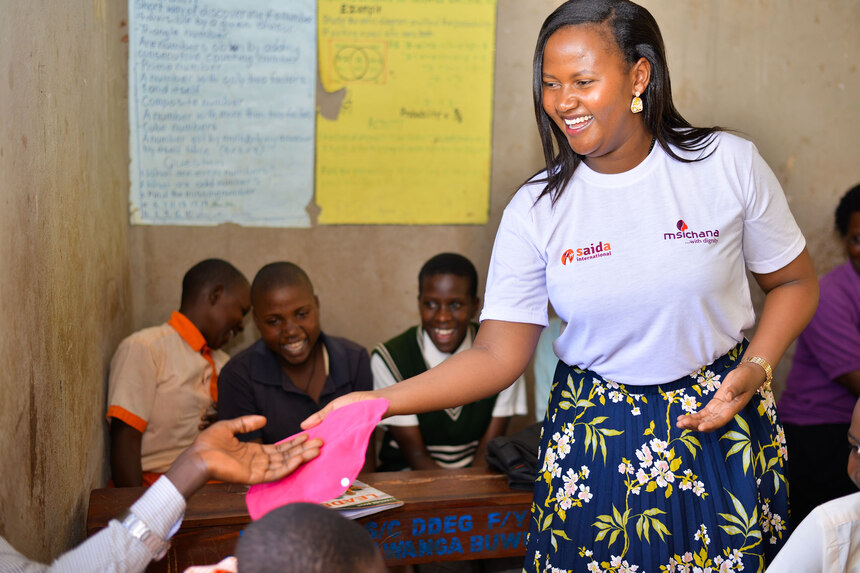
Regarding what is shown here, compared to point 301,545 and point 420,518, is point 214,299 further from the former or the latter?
point 301,545

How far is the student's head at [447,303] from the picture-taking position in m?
3.79

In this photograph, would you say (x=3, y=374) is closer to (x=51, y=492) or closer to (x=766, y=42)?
(x=51, y=492)

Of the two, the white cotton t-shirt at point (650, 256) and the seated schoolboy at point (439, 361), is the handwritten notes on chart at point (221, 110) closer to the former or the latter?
the seated schoolboy at point (439, 361)

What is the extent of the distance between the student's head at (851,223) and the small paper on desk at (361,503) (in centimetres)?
233

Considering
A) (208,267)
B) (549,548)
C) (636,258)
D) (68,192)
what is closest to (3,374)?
(68,192)

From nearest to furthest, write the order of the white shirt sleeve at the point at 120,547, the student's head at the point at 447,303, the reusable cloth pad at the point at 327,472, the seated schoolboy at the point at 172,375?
the white shirt sleeve at the point at 120,547
the reusable cloth pad at the point at 327,472
the seated schoolboy at the point at 172,375
the student's head at the point at 447,303

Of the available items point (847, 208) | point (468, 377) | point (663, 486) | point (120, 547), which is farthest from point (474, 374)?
point (847, 208)

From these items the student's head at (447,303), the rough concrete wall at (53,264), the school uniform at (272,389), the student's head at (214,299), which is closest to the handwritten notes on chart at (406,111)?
the student's head at (447,303)

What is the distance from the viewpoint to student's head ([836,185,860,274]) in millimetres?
3644

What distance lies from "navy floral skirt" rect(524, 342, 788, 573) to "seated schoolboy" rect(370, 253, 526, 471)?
5.80ft

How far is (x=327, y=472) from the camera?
172cm

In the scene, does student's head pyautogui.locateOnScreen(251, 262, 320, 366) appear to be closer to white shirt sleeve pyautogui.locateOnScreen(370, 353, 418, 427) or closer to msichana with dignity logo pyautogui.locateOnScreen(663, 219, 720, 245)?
white shirt sleeve pyautogui.locateOnScreen(370, 353, 418, 427)

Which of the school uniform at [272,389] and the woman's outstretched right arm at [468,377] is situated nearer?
the woman's outstretched right arm at [468,377]

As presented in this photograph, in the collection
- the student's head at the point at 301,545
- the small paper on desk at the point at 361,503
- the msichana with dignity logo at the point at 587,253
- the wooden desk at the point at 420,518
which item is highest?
the msichana with dignity logo at the point at 587,253
